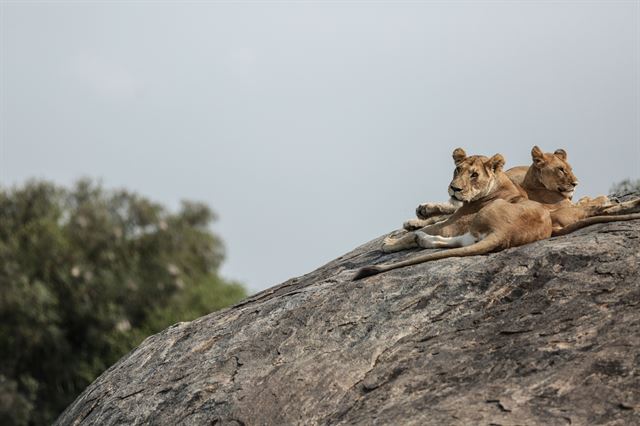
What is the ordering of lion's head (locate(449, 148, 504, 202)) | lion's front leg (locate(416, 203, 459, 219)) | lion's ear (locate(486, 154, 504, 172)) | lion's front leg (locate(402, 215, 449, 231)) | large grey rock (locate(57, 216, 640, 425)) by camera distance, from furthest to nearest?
lion's front leg (locate(416, 203, 459, 219))
lion's front leg (locate(402, 215, 449, 231))
lion's ear (locate(486, 154, 504, 172))
lion's head (locate(449, 148, 504, 202))
large grey rock (locate(57, 216, 640, 425))

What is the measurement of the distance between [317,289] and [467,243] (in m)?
1.59

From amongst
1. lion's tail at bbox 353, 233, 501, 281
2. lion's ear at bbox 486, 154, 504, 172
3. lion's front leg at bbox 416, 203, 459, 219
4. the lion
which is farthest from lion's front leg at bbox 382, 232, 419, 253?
lion's ear at bbox 486, 154, 504, 172

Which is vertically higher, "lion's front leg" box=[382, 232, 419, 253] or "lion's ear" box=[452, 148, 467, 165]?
"lion's ear" box=[452, 148, 467, 165]

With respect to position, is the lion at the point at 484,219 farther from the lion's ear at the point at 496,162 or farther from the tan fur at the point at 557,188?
the tan fur at the point at 557,188

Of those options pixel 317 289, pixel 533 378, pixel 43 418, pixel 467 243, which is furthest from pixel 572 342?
pixel 43 418

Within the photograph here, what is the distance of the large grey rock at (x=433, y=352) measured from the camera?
9625mm

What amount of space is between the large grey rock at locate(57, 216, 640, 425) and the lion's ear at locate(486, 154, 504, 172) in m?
1.14

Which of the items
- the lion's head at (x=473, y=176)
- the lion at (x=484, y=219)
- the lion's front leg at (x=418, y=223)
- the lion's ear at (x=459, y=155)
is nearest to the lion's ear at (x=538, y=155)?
the lion at (x=484, y=219)

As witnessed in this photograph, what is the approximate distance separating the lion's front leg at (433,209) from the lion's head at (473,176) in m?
1.17

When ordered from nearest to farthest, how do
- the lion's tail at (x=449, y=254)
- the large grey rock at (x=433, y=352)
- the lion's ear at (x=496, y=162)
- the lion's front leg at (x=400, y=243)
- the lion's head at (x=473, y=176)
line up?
the large grey rock at (x=433, y=352) → the lion's tail at (x=449, y=254) → the lion's head at (x=473, y=176) → the lion's ear at (x=496, y=162) → the lion's front leg at (x=400, y=243)

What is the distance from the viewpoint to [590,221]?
12000 millimetres

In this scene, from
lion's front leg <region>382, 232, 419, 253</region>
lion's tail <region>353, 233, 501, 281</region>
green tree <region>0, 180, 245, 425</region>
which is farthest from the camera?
green tree <region>0, 180, 245, 425</region>

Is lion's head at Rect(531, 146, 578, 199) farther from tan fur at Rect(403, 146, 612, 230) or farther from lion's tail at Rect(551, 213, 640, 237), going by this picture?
lion's tail at Rect(551, 213, 640, 237)

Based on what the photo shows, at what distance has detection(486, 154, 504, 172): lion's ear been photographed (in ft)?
40.5
